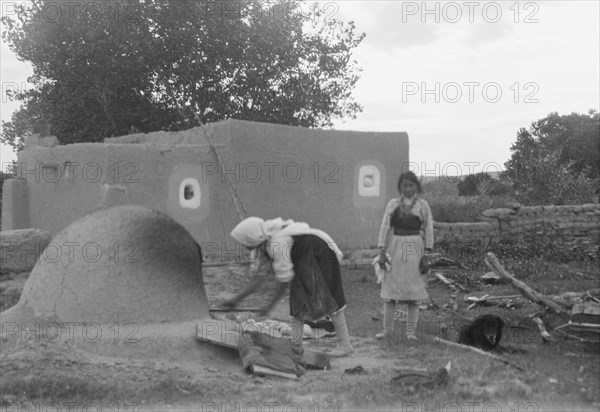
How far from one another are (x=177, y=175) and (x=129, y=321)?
19.4 ft

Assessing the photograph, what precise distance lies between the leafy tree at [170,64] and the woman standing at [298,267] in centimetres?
1331

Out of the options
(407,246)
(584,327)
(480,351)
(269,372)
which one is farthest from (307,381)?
(584,327)

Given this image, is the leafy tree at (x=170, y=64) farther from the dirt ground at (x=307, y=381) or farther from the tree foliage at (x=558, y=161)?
the dirt ground at (x=307, y=381)

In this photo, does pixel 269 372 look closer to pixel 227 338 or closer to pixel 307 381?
pixel 307 381

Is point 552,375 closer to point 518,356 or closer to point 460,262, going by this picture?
point 518,356

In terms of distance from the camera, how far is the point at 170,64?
19.4 m

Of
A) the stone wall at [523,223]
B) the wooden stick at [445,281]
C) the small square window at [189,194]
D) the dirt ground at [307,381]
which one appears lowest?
the dirt ground at [307,381]

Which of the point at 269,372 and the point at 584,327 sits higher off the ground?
the point at 584,327

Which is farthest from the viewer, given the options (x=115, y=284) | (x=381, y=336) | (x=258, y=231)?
(x=381, y=336)

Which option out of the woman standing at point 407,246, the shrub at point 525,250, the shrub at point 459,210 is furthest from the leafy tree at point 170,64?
the woman standing at point 407,246

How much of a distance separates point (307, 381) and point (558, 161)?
26935 mm

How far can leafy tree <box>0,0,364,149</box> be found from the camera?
18.6 meters

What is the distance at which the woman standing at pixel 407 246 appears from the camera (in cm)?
653

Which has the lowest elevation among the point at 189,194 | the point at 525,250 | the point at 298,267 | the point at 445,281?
the point at 445,281
